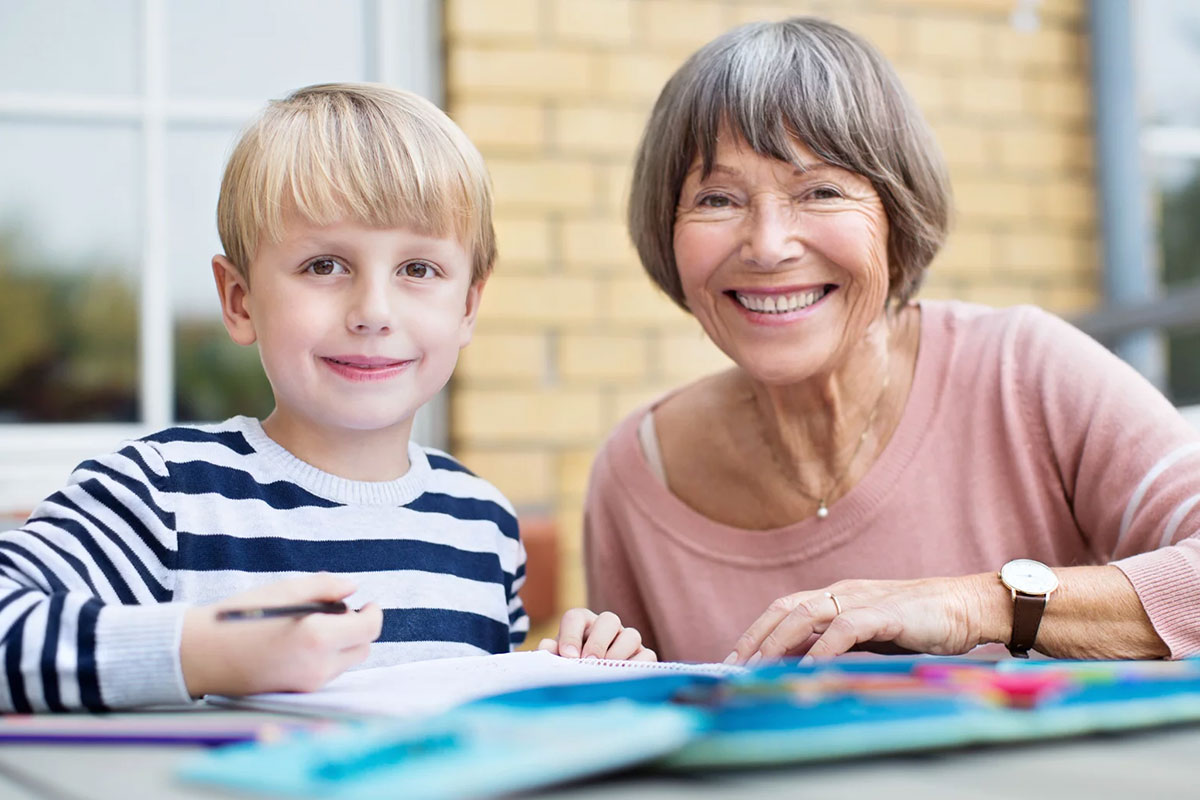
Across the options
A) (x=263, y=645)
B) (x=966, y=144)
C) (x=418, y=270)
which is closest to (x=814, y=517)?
(x=418, y=270)

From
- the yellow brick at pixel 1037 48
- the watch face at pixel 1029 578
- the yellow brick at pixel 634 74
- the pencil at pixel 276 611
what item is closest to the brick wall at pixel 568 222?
the yellow brick at pixel 634 74

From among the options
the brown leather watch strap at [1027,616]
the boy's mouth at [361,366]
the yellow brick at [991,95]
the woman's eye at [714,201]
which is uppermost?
the yellow brick at [991,95]

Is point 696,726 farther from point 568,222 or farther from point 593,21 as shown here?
point 593,21

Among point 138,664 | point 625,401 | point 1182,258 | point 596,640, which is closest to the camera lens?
point 138,664

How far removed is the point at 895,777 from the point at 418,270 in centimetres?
96

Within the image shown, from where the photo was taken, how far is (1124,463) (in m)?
1.55

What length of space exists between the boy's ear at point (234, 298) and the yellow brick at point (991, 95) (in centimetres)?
271

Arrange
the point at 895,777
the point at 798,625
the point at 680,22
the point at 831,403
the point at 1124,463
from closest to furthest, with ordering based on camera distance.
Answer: the point at 895,777, the point at 798,625, the point at 1124,463, the point at 831,403, the point at 680,22

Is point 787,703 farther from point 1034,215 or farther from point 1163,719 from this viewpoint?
point 1034,215

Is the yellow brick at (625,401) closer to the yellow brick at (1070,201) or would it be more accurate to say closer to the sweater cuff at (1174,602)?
the yellow brick at (1070,201)

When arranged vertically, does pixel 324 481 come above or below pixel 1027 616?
above

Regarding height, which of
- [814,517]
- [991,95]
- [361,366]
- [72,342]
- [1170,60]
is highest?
[1170,60]

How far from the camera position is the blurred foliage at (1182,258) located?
3594 mm

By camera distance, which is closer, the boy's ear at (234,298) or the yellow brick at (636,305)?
the boy's ear at (234,298)
